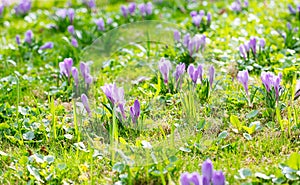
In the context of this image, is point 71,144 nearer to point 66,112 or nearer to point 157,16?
point 66,112

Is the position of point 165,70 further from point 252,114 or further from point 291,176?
point 291,176

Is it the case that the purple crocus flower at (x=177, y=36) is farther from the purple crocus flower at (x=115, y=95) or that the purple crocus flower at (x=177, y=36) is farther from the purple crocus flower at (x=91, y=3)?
the purple crocus flower at (x=91, y=3)

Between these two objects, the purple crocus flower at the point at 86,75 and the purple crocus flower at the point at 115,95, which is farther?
the purple crocus flower at the point at 86,75

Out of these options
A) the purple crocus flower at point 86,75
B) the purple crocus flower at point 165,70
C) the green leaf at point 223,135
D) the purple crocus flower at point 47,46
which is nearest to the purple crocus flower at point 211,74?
the purple crocus flower at point 165,70

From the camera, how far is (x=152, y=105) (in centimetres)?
301

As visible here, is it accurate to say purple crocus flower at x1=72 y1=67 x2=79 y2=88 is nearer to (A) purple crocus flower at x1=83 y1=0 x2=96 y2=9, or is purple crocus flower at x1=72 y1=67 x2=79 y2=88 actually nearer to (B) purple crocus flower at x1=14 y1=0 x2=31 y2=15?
(A) purple crocus flower at x1=83 y1=0 x2=96 y2=9

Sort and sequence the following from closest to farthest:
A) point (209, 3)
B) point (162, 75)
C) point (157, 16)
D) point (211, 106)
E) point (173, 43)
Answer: point (211, 106) < point (162, 75) < point (173, 43) < point (157, 16) < point (209, 3)

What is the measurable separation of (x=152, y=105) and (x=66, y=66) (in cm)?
68

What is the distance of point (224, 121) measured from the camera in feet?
9.17

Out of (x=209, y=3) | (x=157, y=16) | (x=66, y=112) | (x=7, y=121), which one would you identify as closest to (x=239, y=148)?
(x=66, y=112)

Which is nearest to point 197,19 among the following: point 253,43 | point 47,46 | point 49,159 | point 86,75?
point 253,43

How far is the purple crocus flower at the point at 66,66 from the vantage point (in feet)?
10.7

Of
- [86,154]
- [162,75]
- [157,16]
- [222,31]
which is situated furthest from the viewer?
[157,16]

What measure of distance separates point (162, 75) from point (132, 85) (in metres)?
0.38
